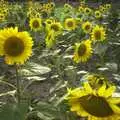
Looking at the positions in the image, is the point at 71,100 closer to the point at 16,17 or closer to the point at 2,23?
the point at 2,23

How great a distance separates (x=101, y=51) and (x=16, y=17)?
4441 mm

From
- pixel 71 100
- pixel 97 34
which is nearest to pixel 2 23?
pixel 97 34

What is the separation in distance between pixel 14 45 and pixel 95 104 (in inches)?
42.7

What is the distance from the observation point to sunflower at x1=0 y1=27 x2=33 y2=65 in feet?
8.36

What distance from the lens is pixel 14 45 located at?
257 cm

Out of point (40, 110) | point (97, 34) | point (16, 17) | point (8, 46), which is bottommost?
point (16, 17)

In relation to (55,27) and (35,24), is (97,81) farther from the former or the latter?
(35,24)

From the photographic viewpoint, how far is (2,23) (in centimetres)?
744

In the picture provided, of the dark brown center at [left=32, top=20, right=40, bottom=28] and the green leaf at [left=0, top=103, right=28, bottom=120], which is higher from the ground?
the green leaf at [left=0, top=103, right=28, bottom=120]

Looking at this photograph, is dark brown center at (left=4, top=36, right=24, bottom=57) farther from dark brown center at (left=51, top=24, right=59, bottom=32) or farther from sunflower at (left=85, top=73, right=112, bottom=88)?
dark brown center at (left=51, top=24, right=59, bottom=32)

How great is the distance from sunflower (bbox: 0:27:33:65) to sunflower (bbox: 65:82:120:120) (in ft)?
3.34

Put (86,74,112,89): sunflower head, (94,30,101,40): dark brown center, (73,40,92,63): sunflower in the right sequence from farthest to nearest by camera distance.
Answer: (94,30,101,40): dark brown center, (73,40,92,63): sunflower, (86,74,112,89): sunflower head

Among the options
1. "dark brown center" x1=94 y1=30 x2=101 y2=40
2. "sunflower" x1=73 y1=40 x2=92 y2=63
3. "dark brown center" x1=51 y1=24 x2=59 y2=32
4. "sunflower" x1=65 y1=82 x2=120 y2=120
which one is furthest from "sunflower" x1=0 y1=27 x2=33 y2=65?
"dark brown center" x1=51 y1=24 x2=59 y2=32

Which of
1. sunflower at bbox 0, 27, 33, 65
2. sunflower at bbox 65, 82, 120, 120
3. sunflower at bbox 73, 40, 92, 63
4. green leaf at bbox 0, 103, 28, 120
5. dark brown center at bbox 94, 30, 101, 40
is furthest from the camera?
dark brown center at bbox 94, 30, 101, 40
